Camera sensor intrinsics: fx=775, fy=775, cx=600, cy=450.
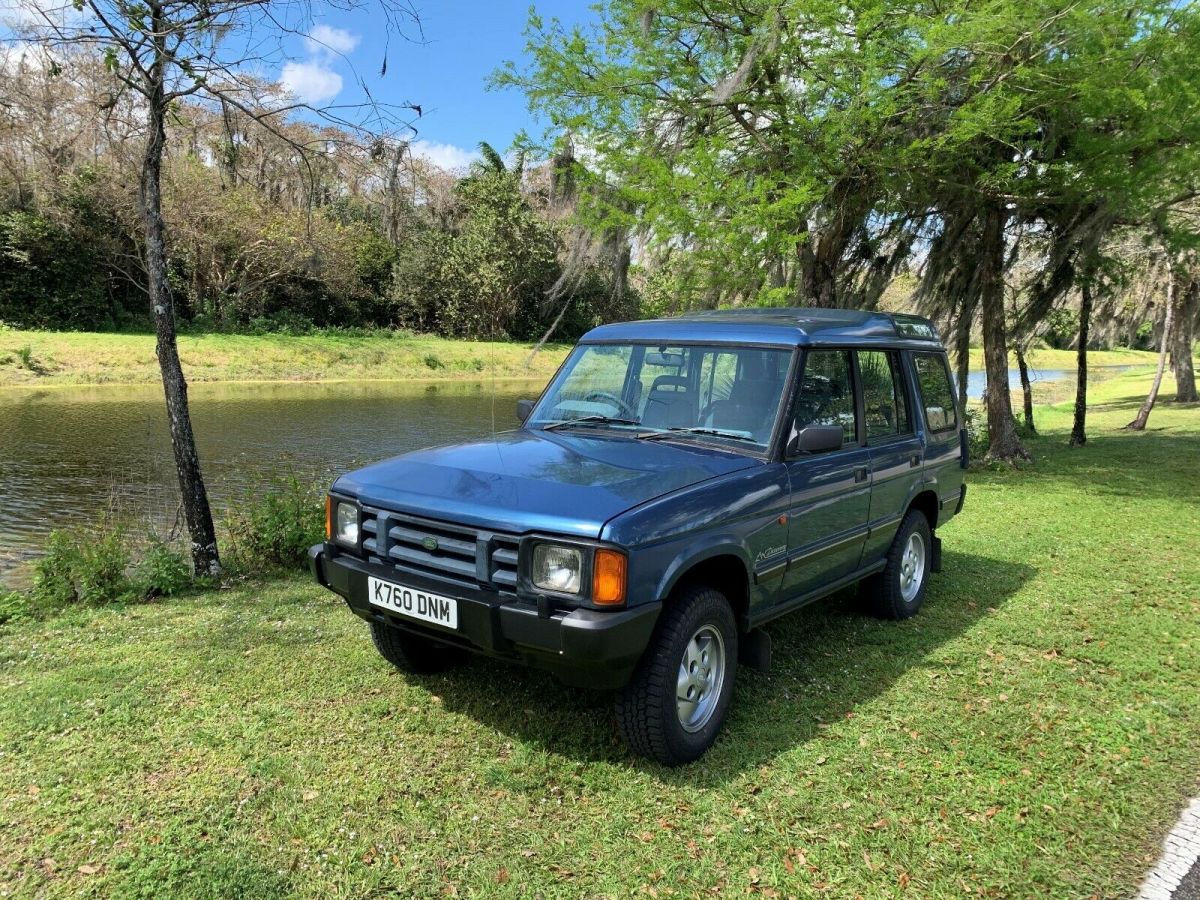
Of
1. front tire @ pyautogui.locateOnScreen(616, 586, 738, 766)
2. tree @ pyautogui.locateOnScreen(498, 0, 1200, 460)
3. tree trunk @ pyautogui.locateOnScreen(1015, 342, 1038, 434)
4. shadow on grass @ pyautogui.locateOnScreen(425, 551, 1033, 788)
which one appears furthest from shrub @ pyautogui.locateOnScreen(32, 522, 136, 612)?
tree trunk @ pyautogui.locateOnScreen(1015, 342, 1038, 434)

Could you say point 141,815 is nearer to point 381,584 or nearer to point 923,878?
point 381,584

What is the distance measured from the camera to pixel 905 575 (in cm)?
573

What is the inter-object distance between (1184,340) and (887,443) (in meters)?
24.2

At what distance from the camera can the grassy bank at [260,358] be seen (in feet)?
82.0

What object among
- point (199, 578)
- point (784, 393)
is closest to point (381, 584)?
point (784, 393)

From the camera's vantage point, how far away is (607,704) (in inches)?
165

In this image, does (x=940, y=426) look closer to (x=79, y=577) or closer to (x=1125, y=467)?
(x=79, y=577)

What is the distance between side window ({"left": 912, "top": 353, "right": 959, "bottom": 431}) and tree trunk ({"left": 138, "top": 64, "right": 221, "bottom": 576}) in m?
5.74

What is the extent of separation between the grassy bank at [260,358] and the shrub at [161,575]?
14.1 metres

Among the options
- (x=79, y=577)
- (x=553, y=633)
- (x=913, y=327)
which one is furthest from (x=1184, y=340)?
(x=79, y=577)

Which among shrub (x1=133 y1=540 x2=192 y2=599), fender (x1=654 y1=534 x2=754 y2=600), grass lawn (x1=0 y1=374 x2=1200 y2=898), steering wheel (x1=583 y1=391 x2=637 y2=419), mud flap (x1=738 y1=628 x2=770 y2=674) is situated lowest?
grass lawn (x1=0 y1=374 x2=1200 y2=898)

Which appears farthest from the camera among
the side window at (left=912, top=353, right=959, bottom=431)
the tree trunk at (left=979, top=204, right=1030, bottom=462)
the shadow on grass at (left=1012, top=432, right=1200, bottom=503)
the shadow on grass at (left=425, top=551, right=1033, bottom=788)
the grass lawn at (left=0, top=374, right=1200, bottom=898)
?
the tree trunk at (left=979, top=204, right=1030, bottom=462)

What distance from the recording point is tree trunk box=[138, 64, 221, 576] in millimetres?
6160

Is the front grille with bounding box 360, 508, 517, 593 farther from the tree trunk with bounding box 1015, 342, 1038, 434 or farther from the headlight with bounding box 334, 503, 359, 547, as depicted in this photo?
the tree trunk with bounding box 1015, 342, 1038, 434
